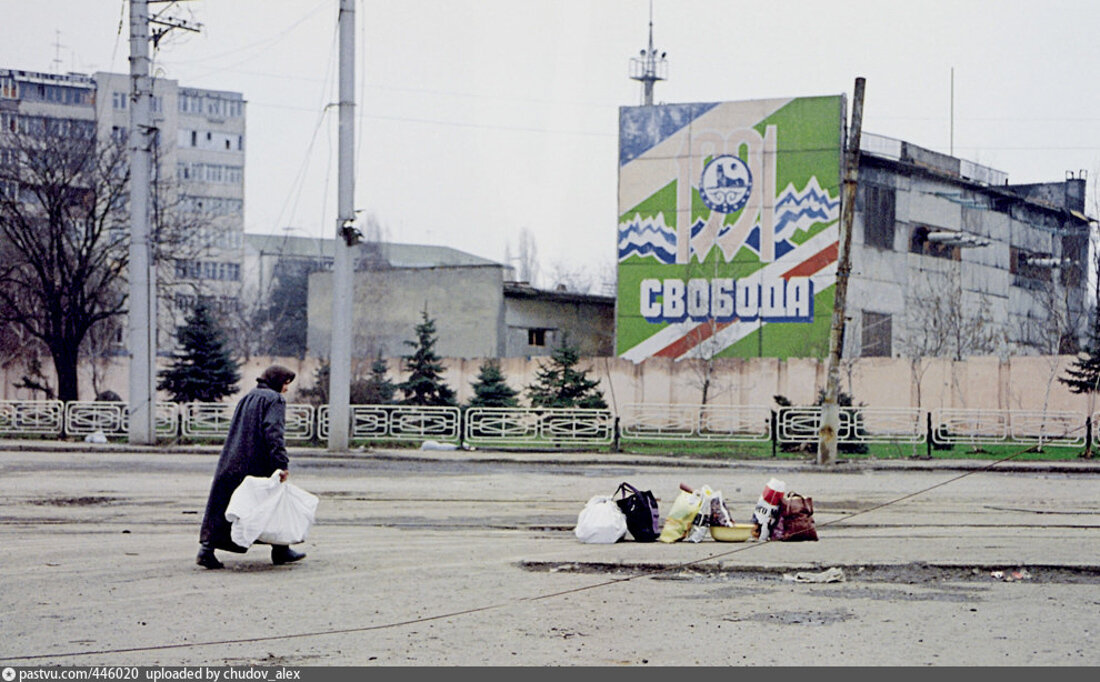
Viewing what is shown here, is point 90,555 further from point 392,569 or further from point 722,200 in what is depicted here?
point 722,200

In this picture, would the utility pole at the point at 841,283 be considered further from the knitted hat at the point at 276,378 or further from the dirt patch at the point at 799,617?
the dirt patch at the point at 799,617

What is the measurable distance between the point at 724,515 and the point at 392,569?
12.2 ft

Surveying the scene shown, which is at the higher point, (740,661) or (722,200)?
(722,200)

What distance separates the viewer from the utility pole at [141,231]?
2853cm

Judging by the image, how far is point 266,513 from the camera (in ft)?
32.9

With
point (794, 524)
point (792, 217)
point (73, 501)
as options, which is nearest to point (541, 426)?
point (73, 501)

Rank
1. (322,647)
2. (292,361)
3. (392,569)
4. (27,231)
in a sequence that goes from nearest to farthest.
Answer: (322,647)
(392,569)
(27,231)
(292,361)

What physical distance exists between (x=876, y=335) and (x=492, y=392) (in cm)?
2165

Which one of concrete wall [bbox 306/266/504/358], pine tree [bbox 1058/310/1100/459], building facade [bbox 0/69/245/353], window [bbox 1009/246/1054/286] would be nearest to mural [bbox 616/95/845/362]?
concrete wall [bbox 306/266/504/358]

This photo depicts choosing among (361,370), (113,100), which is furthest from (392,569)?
(113,100)

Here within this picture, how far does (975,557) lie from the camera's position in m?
10.5

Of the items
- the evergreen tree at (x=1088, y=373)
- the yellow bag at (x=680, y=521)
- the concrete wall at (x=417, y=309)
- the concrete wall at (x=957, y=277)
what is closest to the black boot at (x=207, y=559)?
the yellow bag at (x=680, y=521)

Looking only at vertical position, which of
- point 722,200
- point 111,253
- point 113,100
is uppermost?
point 113,100

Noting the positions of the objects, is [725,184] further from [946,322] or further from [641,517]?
[641,517]
